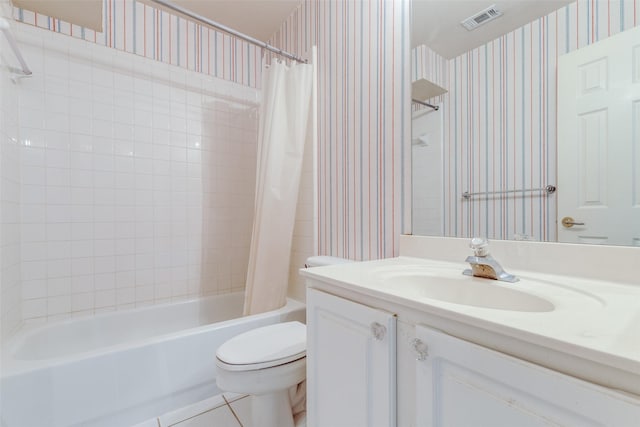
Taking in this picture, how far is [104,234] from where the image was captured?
1.75 meters

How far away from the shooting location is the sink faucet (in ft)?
2.61

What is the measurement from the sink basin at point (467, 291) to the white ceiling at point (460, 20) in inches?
33.8

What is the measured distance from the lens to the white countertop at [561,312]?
39 centimetres

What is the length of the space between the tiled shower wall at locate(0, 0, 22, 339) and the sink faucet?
6.15ft

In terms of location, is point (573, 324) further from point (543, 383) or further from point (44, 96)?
point (44, 96)

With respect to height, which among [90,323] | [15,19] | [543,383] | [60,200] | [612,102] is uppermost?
[15,19]

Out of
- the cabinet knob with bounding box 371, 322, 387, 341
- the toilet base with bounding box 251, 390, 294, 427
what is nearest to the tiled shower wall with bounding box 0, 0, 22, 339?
the toilet base with bounding box 251, 390, 294, 427

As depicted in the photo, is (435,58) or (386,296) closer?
(386,296)

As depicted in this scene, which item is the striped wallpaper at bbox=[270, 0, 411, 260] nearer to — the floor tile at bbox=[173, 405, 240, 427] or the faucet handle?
the faucet handle

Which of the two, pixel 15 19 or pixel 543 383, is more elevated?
pixel 15 19

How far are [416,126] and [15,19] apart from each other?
7.02ft

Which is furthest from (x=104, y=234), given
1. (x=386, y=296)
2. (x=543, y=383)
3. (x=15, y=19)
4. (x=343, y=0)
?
(x=543, y=383)

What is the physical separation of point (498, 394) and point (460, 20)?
1.25 meters

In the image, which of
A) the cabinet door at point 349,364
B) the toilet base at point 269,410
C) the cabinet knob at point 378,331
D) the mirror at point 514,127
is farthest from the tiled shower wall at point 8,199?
the mirror at point 514,127
